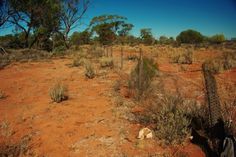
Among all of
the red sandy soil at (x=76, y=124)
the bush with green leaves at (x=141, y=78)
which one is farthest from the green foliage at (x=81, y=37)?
the bush with green leaves at (x=141, y=78)

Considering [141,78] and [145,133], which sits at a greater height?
[141,78]

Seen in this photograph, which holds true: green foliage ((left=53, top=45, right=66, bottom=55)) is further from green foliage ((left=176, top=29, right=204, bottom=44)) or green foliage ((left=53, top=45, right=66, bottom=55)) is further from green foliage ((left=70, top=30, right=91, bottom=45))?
green foliage ((left=176, top=29, right=204, bottom=44))

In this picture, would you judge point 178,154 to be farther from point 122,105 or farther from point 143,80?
point 143,80

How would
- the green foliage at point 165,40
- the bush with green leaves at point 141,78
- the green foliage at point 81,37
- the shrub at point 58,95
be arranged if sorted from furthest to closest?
the green foliage at point 165,40 → the green foliage at point 81,37 → the bush with green leaves at point 141,78 → the shrub at point 58,95

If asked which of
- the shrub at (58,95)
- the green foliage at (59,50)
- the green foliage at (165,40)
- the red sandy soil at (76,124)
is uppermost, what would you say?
the green foliage at (165,40)

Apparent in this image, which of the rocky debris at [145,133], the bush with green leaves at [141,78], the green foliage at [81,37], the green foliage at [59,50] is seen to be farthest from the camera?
the green foliage at [81,37]

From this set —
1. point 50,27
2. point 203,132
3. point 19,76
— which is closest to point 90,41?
point 50,27

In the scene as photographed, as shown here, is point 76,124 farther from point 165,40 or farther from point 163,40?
point 163,40

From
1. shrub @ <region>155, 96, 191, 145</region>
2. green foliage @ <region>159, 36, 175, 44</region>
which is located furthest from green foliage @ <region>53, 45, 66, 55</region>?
green foliage @ <region>159, 36, 175, 44</region>

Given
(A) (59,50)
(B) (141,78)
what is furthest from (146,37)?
(B) (141,78)

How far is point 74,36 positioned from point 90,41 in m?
3.58

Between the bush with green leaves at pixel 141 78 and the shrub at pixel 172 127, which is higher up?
the bush with green leaves at pixel 141 78

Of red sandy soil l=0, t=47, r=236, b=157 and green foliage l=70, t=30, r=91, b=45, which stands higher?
green foliage l=70, t=30, r=91, b=45

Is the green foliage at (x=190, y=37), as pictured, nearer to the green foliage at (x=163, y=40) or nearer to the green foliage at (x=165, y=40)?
the green foliage at (x=165, y=40)
